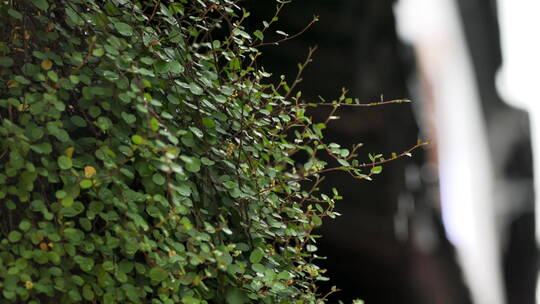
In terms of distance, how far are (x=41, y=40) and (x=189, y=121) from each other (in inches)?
12.7

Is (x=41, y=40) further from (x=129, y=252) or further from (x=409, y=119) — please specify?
(x=409, y=119)

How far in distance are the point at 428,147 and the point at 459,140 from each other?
0.19 metres

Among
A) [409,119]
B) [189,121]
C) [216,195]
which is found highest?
[189,121]

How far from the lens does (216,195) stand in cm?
175

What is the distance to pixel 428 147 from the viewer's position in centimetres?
361

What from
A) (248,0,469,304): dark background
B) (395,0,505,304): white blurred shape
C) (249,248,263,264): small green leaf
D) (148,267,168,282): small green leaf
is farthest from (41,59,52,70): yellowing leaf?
(395,0,505,304): white blurred shape

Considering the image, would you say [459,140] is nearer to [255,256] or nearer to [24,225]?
[255,256]

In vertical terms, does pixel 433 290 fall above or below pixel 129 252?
below

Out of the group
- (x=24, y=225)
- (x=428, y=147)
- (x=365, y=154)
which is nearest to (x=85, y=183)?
(x=24, y=225)

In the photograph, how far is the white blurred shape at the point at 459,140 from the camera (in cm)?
359

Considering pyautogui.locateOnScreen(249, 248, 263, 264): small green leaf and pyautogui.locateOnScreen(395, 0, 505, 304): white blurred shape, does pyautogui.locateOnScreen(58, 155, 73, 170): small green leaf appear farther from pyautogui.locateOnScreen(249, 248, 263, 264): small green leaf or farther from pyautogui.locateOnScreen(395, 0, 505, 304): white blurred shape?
pyautogui.locateOnScreen(395, 0, 505, 304): white blurred shape

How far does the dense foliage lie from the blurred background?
5.13 feet

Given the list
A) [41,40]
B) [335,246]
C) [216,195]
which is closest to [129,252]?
[216,195]

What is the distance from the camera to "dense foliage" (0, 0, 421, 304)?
1496mm
